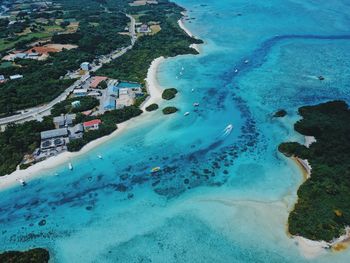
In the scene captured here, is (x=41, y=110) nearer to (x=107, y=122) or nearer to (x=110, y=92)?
(x=110, y=92)

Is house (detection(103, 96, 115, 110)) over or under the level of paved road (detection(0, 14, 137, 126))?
over

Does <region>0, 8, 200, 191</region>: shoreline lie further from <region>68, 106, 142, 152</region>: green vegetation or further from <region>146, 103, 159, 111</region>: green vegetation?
<region>146, 103, 159, 111</region>: green vegetation

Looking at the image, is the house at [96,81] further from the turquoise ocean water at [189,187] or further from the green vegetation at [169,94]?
the green vegetation at [169,94]

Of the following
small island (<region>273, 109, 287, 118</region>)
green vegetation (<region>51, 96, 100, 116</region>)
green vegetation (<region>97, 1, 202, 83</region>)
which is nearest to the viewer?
small island (<region>273, 109, 287, 118</region>)

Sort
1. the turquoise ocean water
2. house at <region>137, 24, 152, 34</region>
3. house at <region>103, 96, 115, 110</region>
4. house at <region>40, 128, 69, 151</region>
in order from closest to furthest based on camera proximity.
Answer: the turquoise ocean water
house at <region>40, 128, 69, 151</region>
house at <region>103, 96, 115, 110</region>
house at <region>137, 24, 152, 34</region>

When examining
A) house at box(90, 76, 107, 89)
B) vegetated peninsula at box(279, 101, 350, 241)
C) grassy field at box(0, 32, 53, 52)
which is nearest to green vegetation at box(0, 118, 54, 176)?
house at box(90, 76, 107, 89)

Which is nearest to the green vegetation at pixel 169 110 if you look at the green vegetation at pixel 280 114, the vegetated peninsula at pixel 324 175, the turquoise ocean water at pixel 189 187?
the turquoise ocean water at pixel 189 187

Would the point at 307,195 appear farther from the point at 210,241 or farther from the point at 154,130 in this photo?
the point at 154,130

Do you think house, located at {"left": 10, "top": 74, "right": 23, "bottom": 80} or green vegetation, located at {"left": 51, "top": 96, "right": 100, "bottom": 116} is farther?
house, located at {"left": 10, "top": 74, "right": 23, "bottom": 80}
